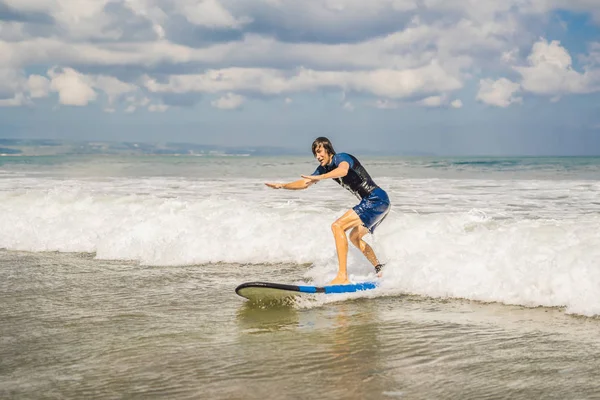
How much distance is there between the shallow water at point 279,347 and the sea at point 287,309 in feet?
0.08

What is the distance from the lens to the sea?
16.1 feet

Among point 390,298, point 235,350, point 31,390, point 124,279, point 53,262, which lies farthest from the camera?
point 53,262

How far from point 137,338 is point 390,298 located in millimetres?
3374

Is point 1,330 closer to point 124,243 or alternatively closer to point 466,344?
point 466,344

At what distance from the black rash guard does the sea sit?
1.17m

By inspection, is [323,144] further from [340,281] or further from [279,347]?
[279,347]

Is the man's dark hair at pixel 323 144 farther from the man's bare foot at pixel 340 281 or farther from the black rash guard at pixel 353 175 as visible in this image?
the man's bare foot at pixel 340 281

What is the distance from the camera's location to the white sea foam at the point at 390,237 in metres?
8.15

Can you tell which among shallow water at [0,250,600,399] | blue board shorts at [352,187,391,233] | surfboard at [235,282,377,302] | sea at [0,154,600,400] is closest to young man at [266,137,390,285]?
blue board shorts at [352,187,391,233]

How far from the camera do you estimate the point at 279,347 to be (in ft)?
19.3

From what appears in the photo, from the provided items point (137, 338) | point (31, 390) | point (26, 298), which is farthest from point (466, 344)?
point (26, 298)

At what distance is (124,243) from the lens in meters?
12.4

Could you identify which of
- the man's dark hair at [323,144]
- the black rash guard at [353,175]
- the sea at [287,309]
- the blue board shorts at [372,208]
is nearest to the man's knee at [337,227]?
the blue board shorts at [372,208]

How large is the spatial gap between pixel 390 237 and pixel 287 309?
154 inches
